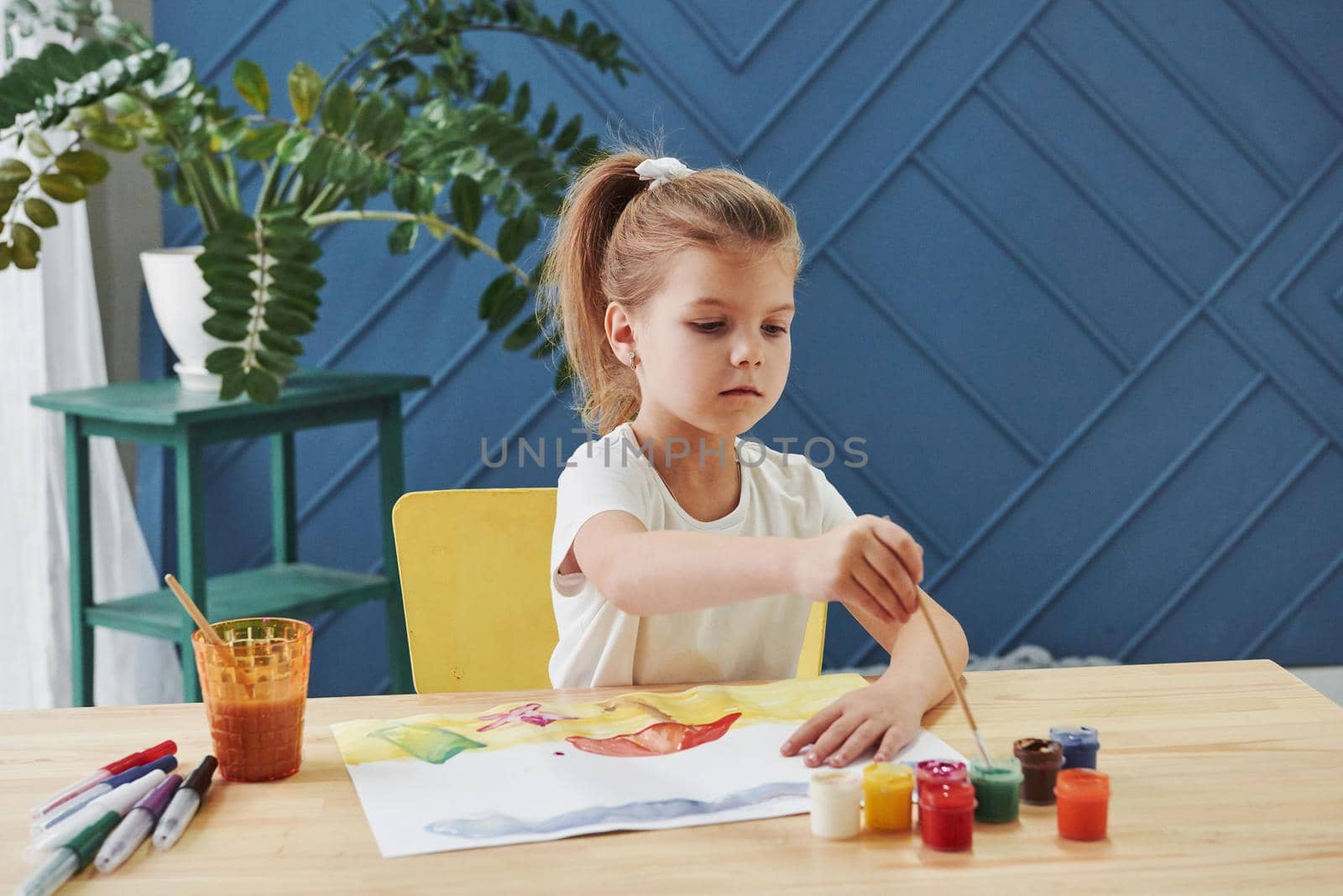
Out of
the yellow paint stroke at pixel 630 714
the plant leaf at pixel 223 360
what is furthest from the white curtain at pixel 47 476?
the yellow paint stroke at pixel 630 714

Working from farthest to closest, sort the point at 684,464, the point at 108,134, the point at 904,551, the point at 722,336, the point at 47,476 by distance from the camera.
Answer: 1. the point at 47,476
2. the point at 108,134
3. the point at 684,464
4. the point at 722,336
5. the point at 904,551

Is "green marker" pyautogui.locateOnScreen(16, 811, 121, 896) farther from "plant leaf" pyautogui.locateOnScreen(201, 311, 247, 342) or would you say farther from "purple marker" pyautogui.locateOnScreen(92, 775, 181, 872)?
"plant leaf" pyautogui.locateOnScreen(201, 311, 247, 342)

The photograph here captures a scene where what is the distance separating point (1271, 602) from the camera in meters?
2.72

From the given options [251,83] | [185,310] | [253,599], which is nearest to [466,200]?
[251,83]

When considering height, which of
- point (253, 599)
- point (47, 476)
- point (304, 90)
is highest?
point (304, 90)

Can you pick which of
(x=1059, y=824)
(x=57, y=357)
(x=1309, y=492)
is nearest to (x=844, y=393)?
(x=1309, y=492)

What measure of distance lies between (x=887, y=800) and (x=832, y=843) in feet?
0.14

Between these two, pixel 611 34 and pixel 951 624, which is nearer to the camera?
pixel 951 624

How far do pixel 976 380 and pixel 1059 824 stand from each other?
74.3 inches

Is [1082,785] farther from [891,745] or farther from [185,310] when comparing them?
[185,310]

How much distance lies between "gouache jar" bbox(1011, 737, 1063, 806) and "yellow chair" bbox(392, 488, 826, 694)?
44 centimetres

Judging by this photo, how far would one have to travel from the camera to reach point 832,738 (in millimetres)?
926

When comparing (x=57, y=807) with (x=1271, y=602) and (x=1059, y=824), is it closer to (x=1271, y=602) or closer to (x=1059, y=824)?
(x=1059, y=824)

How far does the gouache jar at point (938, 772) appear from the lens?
0.80m
